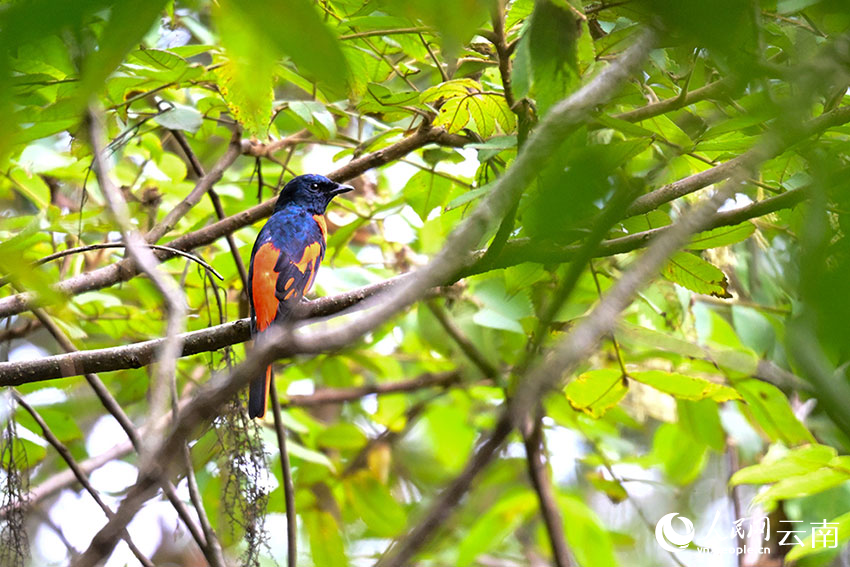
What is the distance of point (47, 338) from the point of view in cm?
551

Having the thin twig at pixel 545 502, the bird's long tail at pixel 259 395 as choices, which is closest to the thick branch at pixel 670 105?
the thin twig at pixel 545 502

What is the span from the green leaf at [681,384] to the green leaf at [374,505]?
5.01ft

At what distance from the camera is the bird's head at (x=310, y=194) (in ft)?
14.4

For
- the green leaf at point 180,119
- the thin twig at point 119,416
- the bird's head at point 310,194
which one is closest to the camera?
the thin twig at point 119,416

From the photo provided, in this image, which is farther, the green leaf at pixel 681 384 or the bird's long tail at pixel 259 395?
the bird's long tail at pixel 259 395

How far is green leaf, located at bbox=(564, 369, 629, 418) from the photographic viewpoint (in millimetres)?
3020

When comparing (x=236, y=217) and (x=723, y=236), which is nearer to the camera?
(x=723, y=236)

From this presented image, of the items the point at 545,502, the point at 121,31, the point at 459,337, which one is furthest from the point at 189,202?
the point at 121,31

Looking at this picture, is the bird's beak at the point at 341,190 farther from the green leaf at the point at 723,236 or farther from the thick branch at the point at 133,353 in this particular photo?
the green leaf at the point at 723,236

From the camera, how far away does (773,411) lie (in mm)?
3303

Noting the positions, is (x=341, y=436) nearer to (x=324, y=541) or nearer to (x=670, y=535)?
(x=324, y=541)

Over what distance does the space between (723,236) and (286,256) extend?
7.23 ft

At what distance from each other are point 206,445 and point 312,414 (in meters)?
2.41

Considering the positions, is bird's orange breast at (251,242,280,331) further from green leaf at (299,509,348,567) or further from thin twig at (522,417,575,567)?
thin twig at (522,417,575,567)
